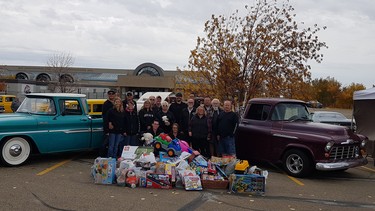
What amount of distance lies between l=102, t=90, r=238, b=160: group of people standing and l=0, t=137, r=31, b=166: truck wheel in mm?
1884

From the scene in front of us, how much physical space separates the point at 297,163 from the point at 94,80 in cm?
6250

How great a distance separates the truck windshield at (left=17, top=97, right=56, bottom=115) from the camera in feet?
29.4

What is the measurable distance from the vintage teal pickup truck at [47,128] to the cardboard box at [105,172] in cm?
227

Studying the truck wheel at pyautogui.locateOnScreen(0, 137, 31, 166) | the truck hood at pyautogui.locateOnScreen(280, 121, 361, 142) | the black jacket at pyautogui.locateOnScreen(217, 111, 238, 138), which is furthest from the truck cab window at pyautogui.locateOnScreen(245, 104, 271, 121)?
the truck wheel at pyautogui.locateOnScreen(0, 137, 31, 166)

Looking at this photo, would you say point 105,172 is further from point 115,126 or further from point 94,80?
point 94,80

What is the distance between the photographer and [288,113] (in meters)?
9.12

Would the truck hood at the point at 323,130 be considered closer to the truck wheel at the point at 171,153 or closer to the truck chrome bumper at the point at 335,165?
the truck chrome bumper at the point at 335,165

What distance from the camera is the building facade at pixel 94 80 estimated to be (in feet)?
144

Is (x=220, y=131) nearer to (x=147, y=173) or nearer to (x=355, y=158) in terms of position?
(x=147, y=173)

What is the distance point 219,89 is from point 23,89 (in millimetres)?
35439

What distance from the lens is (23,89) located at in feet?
143

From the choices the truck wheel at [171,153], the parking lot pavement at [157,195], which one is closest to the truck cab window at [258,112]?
the parking lot pavement at [157,195]

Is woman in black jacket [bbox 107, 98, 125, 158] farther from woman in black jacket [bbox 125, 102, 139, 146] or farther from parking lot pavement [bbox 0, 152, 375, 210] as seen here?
parking lot pavement [bbox 0, 152, 375, 210]

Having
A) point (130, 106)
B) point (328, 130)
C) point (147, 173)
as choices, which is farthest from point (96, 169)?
point (328, 130)
